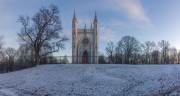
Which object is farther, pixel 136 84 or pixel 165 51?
pixel 165 51

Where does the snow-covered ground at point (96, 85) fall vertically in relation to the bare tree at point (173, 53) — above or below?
below

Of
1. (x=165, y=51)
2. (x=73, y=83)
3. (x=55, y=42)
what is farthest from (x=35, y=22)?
(x=165, y=51)

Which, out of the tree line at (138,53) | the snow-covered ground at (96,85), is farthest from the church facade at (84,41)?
the snow-covered ground at (96,85)

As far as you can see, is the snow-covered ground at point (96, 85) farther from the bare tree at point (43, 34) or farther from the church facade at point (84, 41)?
the church facade at point (84, 41)

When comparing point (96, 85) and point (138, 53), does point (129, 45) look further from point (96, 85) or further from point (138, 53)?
point (96, 85)

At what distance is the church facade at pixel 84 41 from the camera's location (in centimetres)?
7681

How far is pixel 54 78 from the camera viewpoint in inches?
1188

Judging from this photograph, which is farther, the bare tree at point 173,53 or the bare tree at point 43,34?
the bare tree at point 173,53

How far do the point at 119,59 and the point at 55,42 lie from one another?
32.1 m

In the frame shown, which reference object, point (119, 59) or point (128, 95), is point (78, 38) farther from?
point (128, 95)

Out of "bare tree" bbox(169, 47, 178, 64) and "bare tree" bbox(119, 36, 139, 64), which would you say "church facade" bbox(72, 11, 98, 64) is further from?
"bare tree" bbox(169, 47, 178, 64)

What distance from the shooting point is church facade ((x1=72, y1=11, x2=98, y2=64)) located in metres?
76.8

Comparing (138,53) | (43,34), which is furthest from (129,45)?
(43,34)

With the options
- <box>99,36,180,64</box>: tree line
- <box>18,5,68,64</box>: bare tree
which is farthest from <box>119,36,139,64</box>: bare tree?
<box>18,5,68,64</box>: bare tree
